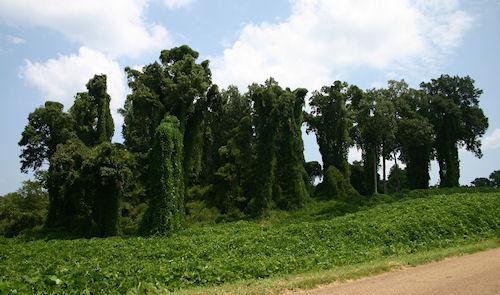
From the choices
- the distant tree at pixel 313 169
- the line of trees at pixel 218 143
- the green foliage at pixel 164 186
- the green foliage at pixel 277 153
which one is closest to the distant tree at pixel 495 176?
the line of trees at pixel 218 143

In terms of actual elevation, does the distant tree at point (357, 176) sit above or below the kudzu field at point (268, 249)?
above

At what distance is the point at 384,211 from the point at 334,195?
11.2 meters

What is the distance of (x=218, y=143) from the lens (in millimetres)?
37438

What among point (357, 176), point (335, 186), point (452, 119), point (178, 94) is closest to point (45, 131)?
point (178, 94)

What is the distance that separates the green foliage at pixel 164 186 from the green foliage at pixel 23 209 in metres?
12.0

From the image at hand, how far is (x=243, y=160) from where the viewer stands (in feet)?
106

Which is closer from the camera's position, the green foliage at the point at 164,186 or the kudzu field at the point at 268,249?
the kudzu field at the point at 268,249

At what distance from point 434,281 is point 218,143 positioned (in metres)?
30.1

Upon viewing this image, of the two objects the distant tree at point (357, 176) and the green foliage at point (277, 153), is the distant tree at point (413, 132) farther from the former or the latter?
the green foliage at point (277, 153)

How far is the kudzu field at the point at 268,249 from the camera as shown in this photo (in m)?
10.1

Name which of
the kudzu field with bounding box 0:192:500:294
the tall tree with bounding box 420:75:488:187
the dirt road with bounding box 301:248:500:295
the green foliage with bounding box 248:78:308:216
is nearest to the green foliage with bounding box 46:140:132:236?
the kudzu field with bounding box 0:192:500:294

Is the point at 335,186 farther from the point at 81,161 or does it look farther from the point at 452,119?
the point at 81,161

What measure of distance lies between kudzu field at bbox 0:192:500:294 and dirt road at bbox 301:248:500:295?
2.49m

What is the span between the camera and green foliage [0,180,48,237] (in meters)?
28.9
